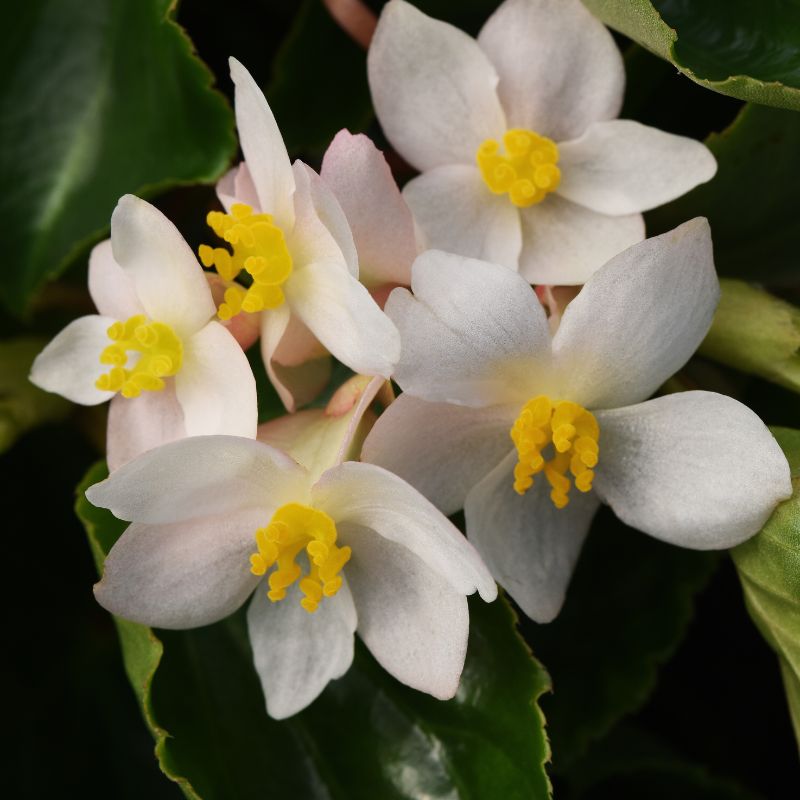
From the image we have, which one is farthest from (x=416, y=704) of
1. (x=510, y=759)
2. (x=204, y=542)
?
(x=204, y=542)

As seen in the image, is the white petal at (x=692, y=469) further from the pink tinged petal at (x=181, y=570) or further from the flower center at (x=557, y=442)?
the pink tinged petal at (x=181, y=570)

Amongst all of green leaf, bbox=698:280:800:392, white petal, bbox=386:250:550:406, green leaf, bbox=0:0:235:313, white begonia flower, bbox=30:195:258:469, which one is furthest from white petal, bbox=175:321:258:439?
green leaf, bbox=698:280:800:392

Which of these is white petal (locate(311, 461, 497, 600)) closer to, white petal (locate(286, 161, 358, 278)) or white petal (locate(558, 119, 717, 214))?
white petal (locate(286, 161, 358, 278))

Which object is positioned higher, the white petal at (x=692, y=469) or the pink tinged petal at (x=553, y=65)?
the pink tinged petal at (x=553, y=65)

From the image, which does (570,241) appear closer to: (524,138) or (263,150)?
(524,138)

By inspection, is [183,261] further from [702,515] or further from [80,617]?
[80,617]

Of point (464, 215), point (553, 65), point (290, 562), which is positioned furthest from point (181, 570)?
point (553, 65)

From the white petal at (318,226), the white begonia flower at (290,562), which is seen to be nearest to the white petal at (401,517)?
the white begonia flower at (290,562)
